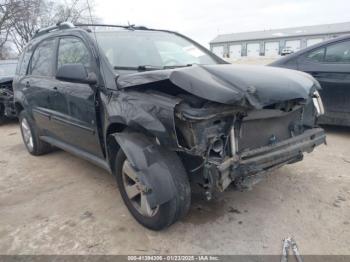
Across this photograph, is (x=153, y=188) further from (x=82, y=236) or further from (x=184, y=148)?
(x=82, y=236)

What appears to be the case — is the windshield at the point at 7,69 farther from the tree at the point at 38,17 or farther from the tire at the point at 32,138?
the tree at the point at 38,17

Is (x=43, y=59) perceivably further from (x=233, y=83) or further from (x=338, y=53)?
(x=338, y=53)

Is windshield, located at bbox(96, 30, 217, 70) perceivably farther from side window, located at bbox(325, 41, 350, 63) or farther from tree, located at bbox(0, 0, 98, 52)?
tree, located at bbox(0, 0, 98, 52)

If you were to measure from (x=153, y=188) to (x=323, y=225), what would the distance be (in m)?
1.54

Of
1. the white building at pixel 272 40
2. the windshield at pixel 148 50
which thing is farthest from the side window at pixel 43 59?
the white building at pixel 272 40

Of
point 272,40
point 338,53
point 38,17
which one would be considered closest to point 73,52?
point 338,53

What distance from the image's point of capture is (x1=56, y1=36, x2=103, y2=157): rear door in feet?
11.4

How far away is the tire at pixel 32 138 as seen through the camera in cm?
520

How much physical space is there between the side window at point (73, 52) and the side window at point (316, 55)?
3.66 m

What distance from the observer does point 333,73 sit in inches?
201

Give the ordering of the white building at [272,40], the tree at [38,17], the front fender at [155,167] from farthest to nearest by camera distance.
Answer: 1. the white building at [272,40]
2. the tree at [38,17]
3. the front fender at [155,167]

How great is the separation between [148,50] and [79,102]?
974mm

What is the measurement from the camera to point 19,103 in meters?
5.49

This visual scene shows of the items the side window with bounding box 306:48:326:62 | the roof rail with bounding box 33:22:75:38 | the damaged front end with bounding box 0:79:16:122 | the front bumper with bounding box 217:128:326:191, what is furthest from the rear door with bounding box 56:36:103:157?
the damaged front end with bounding box 0:79:16:122
